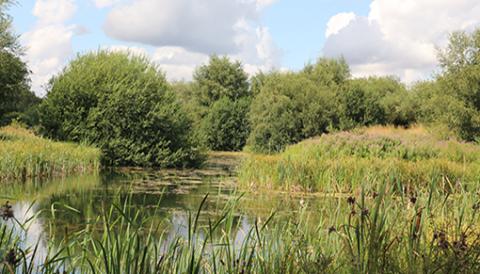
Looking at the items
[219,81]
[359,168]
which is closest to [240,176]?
[359,168]

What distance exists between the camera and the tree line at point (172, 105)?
23531mm

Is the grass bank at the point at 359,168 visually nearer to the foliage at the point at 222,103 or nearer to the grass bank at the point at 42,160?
the grass bank at the point at 42,160

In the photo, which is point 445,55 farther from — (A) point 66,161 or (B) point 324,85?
(A) point 66,161

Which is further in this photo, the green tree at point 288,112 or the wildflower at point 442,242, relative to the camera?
the green tree at point 288,112

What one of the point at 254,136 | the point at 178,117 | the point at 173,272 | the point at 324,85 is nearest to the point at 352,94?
the point at 324,85

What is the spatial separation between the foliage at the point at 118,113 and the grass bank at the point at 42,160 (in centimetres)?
317

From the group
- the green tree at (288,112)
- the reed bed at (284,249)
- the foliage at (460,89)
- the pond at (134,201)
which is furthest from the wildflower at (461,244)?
the green tree at (288,112)

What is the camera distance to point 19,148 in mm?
16406

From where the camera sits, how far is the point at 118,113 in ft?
77.8

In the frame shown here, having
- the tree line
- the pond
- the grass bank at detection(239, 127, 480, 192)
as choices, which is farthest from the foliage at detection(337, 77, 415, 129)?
the pond

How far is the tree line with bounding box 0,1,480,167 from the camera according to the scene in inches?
926

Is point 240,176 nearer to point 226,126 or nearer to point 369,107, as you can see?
point 369,107

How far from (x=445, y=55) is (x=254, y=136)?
1202 centimetres

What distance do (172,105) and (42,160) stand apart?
9.23 metres
